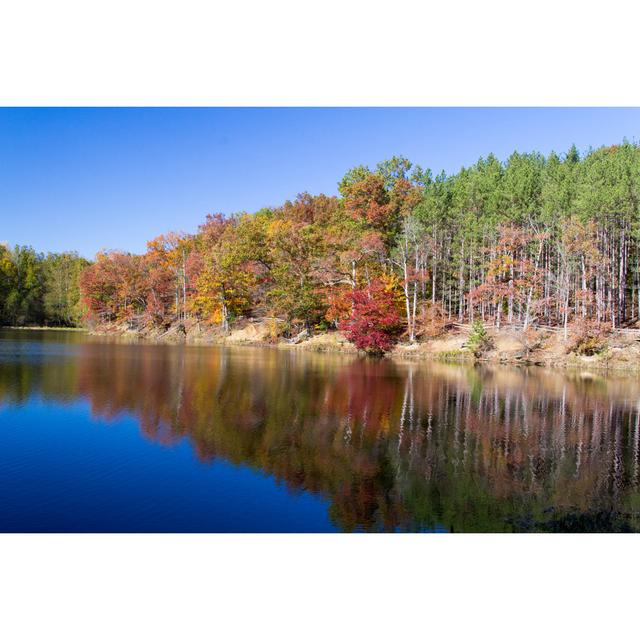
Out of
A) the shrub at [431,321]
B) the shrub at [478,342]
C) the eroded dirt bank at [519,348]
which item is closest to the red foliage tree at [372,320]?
the eroded dirt bank at [519,348]

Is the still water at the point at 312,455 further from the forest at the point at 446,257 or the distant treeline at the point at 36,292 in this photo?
the distant treeline at the point at 36,292

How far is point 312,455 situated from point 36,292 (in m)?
86.5

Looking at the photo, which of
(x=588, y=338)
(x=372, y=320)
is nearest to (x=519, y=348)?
(x=588, y=338)

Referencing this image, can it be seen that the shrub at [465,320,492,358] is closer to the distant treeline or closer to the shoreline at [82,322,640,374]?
the shoreline at [82,322,640,374]

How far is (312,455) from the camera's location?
14.4 m

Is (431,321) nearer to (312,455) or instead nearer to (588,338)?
(588,338)

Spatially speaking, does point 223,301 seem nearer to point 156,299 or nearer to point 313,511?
point 156,299

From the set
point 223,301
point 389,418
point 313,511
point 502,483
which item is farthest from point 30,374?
point 223,301

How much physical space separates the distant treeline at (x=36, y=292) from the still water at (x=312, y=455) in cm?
6645

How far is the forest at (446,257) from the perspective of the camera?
41000mm

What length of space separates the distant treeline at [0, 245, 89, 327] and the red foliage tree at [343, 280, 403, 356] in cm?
5497

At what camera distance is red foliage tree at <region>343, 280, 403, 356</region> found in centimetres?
4294

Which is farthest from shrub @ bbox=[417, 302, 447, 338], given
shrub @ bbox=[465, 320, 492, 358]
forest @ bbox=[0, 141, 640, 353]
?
shrub @ bbox=[465, 320, 492, 358]

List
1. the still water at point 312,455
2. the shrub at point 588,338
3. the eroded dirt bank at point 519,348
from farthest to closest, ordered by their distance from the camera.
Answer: the shrub at point 588,338, the eroded dirt bank at point 519,348, the still water at point 312,455
